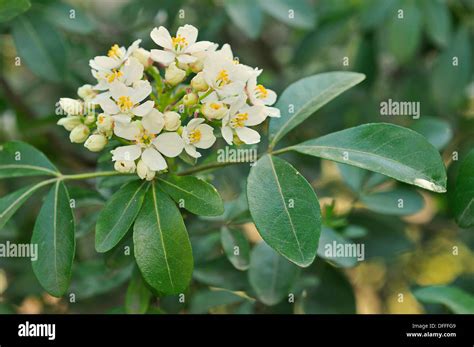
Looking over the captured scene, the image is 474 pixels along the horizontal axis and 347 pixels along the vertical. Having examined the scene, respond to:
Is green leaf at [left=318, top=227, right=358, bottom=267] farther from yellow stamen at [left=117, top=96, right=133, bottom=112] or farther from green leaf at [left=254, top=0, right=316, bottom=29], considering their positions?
green leaf at [left=254, top=0, right=316, bottom=29]

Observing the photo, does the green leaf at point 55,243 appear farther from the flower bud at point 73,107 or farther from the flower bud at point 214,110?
the flower bud at point 214,110

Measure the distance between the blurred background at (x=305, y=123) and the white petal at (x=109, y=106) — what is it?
308 mm

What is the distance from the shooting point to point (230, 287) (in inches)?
72.6

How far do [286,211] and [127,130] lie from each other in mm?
357

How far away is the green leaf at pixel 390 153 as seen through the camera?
1309mm

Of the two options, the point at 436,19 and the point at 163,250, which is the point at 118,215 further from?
the point at 436,19

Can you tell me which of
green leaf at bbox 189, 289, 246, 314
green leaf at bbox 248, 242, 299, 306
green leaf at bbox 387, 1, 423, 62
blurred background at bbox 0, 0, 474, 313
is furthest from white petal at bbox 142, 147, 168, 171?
green leaf at bbox 387, 1, 423, 62

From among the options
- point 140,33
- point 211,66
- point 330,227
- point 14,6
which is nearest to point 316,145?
point 211,66

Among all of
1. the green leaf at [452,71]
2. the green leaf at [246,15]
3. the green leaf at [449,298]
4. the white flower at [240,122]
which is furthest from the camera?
the green leaf at [452,71]

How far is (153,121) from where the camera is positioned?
4.35 feet

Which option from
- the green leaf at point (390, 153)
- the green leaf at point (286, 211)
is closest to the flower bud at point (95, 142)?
the green leaf at point (286, 211)

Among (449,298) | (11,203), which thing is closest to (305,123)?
(449,298)

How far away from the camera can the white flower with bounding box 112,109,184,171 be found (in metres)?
1.33

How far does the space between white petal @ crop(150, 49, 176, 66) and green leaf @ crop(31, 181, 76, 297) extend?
35 centimetres
